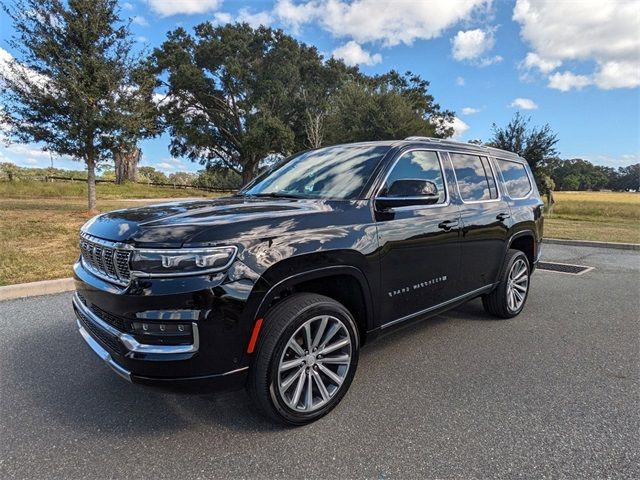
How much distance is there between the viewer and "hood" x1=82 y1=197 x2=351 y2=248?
91.0 inches

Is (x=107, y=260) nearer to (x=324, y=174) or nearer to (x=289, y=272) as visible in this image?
(x=289, y=272)

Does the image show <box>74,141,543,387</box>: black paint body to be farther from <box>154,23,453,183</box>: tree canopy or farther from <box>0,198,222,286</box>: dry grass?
<box>154,23,453,183</box>: tree canopy

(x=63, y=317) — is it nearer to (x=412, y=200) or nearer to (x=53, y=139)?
(x=412, y=200)

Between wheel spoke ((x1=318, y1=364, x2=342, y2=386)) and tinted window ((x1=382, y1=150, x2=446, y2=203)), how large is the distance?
135 cm

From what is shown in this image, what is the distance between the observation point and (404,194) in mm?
3139

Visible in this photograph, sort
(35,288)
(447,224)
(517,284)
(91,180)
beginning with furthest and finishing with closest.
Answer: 1. (91,180)
2. (35,288)
3. (517,284)
4. (447,224)

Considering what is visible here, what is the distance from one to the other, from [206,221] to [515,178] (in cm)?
401

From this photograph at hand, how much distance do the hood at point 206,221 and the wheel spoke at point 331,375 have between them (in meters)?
0.96

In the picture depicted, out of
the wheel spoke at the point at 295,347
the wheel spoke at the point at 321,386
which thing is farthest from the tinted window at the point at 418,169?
the wheel spoke at the point at 321,386

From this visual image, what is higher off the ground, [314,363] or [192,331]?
[192,331]

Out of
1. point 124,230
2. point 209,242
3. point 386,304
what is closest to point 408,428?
point 386,304

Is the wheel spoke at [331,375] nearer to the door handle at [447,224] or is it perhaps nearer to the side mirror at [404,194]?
the side mirror at [404,194]

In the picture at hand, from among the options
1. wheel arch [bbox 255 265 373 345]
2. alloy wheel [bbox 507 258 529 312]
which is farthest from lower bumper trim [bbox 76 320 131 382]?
alloy wheel [bbox 507 258 529 312]

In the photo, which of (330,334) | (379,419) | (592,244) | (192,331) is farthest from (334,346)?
(592,244)
